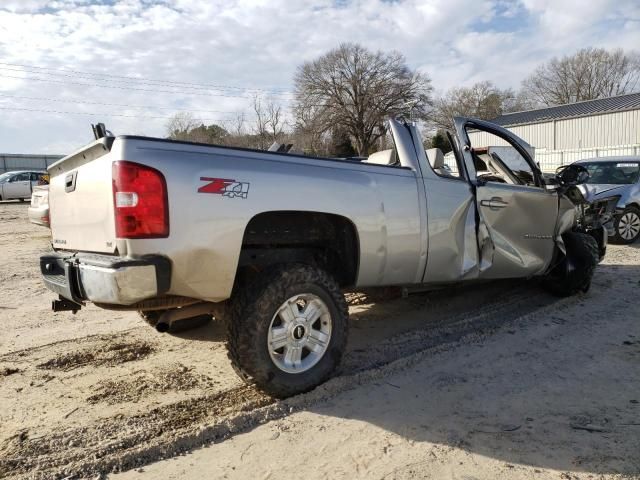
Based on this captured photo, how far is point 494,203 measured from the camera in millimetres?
4844

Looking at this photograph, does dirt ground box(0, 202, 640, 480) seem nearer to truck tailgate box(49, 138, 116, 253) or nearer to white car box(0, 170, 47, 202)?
truck tailgate box(49, 138, 116, 253)

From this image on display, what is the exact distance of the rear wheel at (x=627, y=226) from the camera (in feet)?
34.1

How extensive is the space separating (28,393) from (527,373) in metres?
3.63

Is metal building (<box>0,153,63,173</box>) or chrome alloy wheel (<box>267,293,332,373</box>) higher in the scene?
metal building (<box>0,153,63,173</box>)

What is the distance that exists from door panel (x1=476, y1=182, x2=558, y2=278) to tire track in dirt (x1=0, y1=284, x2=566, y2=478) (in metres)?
1.28

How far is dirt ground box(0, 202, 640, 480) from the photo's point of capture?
277 centimetres

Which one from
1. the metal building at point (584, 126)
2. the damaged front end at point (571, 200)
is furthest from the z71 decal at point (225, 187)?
the metal building at point (584, 126)

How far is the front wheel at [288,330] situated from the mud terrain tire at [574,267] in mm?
3492

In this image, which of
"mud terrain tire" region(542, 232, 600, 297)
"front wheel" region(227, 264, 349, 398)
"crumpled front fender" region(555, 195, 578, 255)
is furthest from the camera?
"mud terrain tire" region(542, 232, 600, 297)

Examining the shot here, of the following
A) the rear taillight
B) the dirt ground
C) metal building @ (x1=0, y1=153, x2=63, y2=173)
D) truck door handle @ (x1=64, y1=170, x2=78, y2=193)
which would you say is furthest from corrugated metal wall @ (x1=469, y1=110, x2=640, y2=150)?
metal building @ (x1=0, y1=153, x2=63, y2=173)

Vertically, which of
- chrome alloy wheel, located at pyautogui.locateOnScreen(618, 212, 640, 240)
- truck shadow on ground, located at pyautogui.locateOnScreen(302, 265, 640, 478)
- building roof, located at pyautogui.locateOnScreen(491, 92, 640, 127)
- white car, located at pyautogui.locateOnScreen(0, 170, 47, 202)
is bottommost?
truck shadow on ground, located at pyautogui.locateOnScreen(302, 265, 640, 478)

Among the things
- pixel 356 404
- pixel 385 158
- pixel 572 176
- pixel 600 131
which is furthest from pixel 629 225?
pixel 600 131

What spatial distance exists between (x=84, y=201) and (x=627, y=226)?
413 inches

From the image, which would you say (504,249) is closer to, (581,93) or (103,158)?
(103,158)
